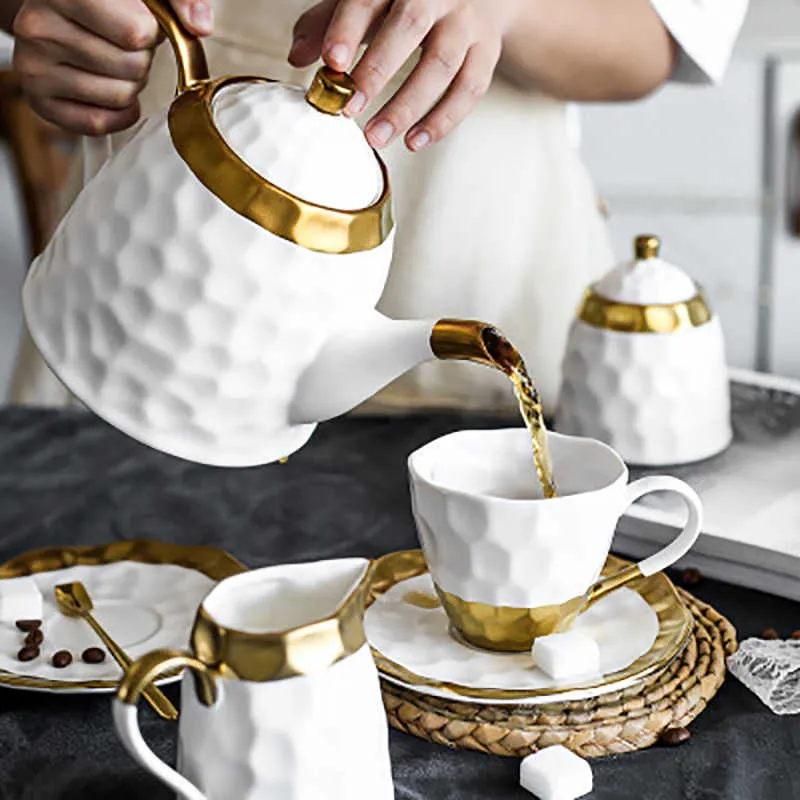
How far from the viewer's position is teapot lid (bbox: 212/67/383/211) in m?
0.63

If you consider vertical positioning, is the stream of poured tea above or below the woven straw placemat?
above

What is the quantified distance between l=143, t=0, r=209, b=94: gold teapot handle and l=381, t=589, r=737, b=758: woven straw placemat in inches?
13.5

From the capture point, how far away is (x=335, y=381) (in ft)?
2.20

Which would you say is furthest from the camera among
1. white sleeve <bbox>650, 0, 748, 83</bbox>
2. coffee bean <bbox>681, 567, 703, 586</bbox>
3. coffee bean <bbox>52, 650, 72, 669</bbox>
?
white sleeve <bbox>650, 0, 748, 83</bbox>

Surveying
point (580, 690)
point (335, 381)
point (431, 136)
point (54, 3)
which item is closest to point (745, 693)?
point (580, 690)

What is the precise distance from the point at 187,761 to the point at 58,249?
0.28m

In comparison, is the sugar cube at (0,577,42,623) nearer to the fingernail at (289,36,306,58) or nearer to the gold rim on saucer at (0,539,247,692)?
the gold rim on saucer at (0,539,247,692)

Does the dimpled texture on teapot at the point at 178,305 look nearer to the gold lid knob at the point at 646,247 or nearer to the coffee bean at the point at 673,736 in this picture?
the coffee bean at the point at 673,736

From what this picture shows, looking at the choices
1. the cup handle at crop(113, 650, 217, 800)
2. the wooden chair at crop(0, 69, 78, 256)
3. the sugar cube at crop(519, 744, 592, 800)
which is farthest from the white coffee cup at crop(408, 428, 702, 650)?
the wooden chair at crop(0, 69, 78, 256)

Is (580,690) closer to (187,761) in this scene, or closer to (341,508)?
(187,761)

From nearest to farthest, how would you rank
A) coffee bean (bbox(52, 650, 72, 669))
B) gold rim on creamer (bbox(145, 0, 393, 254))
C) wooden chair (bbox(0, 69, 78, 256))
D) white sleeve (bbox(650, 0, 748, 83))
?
1. gold rim on creamer (bbox(145, 0, 393, 254))
2. coffee bean (bbox(52, 650, 72, 669))
3. white sleeve (bbox(650, 0, 748, 83))
4. wooden chair (bbox(0, 69, 78, 256))

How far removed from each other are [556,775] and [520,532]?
0.43 feet

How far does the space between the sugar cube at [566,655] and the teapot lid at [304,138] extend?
0.83 ft

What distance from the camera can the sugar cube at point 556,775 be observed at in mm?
600
